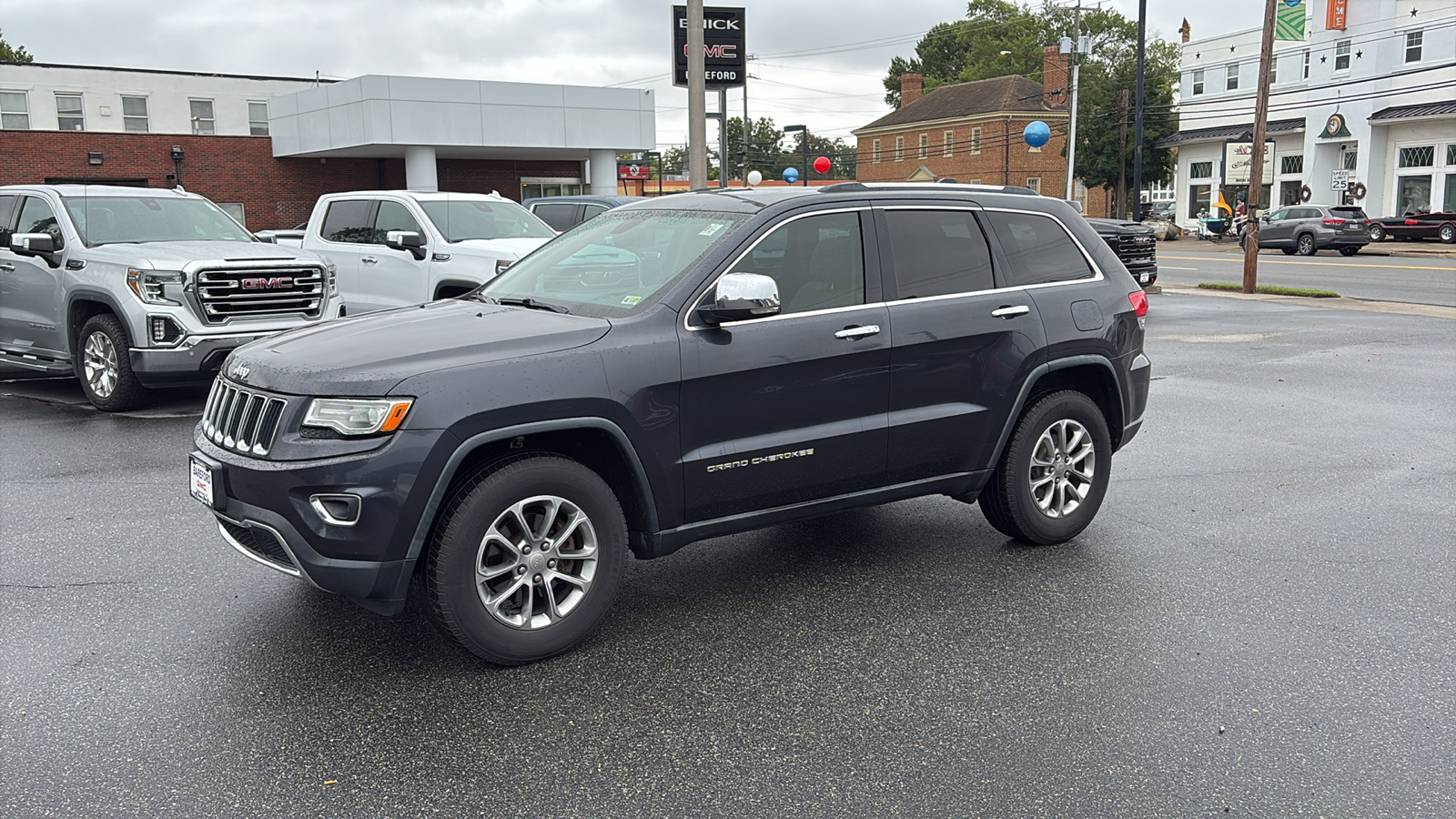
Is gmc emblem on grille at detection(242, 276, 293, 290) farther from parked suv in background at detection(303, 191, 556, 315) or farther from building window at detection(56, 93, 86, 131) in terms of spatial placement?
building window at detection(56, 93, 86, 131)

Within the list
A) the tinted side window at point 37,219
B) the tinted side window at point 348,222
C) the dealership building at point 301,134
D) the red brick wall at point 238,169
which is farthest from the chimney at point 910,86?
the tinted side window at point 37,219

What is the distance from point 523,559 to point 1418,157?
52642 millimetres

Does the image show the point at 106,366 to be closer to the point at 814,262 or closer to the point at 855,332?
the point at 814,262

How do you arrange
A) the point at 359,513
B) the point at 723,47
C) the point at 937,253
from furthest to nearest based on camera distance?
the point at 723,47
the point at 937,253
the point at 359,513

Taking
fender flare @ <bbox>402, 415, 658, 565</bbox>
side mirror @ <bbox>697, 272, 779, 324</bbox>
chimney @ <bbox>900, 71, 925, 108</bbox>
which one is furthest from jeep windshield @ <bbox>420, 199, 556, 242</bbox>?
chimney @ <bbox>900, 71, 925, 108</bbox>

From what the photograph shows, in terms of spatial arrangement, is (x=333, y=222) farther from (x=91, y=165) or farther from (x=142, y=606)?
(x=91, y=165)

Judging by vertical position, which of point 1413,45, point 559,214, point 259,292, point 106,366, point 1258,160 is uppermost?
point 1413,45

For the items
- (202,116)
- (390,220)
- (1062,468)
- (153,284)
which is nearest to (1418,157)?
(390,220)

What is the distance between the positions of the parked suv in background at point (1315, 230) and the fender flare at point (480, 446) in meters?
36.9

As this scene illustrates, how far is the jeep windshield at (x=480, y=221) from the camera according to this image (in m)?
12.4

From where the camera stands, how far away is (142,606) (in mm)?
5125

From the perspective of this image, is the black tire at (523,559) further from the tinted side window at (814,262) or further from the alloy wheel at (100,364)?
the alloy wheel at (100,364)

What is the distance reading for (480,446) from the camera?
429 cm

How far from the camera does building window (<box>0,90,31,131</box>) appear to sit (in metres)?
41.4
